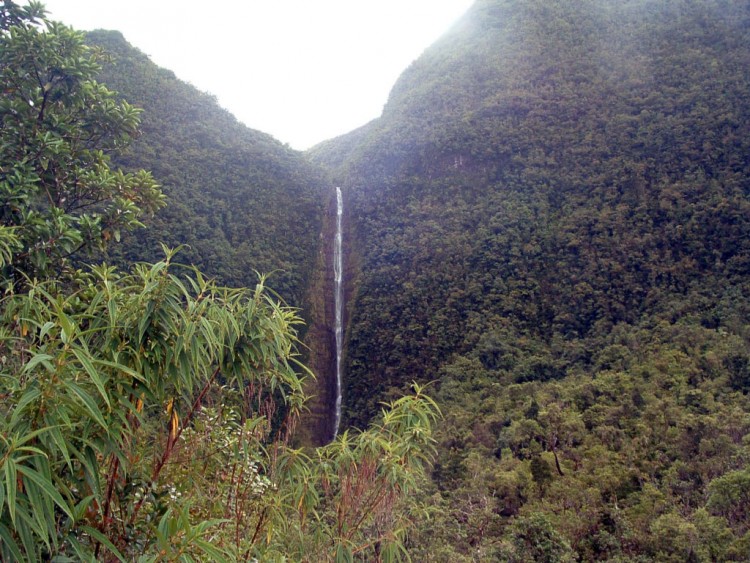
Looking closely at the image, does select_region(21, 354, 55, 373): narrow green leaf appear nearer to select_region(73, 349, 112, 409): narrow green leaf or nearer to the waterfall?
select_region(73, 349, 112, 409): narrow green leaf

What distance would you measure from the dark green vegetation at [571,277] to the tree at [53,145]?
21.2 ft

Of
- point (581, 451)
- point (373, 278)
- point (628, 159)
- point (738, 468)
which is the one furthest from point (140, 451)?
point (628, 159)

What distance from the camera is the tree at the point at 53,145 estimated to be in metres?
2.83

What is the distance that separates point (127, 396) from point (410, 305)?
2145cm

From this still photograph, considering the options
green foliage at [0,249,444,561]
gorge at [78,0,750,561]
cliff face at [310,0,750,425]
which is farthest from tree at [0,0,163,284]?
cliff face at [310,0,750,425]

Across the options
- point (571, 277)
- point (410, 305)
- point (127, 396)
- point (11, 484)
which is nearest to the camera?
point (11, 484)

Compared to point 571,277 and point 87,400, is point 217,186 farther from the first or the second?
point 87,400

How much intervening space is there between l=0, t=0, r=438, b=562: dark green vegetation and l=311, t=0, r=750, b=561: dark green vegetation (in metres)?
5.53

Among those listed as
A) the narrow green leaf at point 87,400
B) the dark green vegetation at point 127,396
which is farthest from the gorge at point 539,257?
the narrow green leaf at point 87,400

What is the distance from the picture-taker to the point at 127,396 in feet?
5.05

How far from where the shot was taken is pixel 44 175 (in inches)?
121

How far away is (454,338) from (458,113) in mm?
17977

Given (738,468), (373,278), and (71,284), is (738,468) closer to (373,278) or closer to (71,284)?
(71,284)

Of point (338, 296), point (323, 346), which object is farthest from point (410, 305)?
point (323, 346)
